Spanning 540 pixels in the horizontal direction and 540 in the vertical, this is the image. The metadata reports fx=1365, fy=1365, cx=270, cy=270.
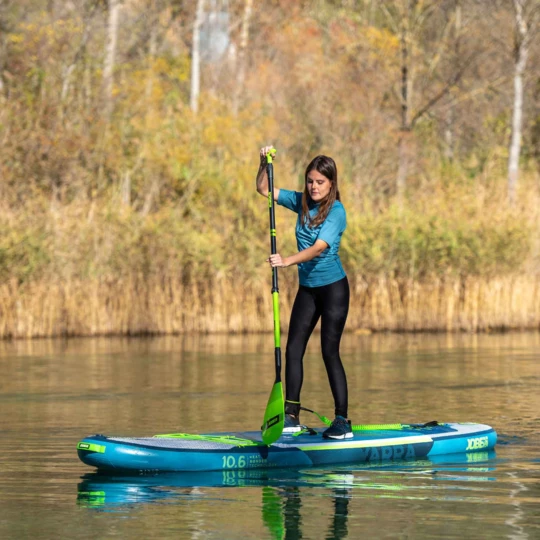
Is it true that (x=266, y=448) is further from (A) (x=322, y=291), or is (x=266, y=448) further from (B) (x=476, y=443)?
(B) (x=476, y=443)

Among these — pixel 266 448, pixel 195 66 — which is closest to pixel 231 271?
pixel 195 66

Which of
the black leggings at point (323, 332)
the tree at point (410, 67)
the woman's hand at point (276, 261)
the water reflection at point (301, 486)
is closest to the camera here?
the water reflection at point (301, 486)

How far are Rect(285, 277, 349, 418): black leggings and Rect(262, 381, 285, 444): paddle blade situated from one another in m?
0.25

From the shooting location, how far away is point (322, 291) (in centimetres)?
884

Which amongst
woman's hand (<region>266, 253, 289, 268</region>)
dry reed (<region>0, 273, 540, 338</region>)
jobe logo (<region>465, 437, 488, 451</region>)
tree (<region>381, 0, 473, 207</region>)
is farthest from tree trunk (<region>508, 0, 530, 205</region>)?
woman's hand (<region>266, 253, 289, 268</region>)

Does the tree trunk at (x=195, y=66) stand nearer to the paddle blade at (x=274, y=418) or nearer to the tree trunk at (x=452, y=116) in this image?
the tree trunk at (x=452, y=116)

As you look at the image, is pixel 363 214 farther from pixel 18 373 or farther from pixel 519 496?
pixel 519 496

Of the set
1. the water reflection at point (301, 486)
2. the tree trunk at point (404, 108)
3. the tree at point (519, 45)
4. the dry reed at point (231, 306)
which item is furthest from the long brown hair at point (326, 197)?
the tree trunk at point (404, 108)

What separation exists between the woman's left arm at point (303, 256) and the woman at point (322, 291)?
3.0 inches

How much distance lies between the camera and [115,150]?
92.1 ft

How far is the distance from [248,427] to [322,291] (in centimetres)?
200

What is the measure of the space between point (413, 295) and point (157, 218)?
452 cm

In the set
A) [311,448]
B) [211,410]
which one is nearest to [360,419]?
[211,410]

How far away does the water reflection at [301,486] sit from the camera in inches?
279
